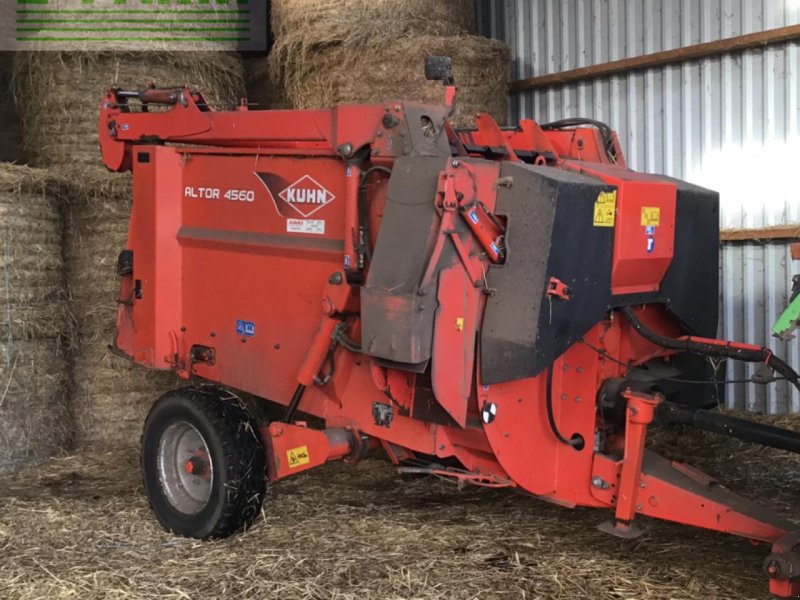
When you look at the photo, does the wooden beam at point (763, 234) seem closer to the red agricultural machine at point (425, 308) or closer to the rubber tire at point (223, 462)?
the red agricultural machine at point (425, 308)

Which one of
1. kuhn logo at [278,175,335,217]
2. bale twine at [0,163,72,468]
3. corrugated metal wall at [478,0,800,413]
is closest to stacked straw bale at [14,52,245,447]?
bale twine at [0,163,72,468]

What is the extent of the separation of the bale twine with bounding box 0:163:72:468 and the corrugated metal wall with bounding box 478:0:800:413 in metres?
3.51

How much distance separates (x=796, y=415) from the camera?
18.8 ft

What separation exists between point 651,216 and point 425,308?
105 cm

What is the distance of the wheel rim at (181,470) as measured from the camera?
4.59 metres

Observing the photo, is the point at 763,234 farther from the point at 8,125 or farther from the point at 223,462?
the point at 8,125

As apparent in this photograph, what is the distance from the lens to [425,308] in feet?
11.6

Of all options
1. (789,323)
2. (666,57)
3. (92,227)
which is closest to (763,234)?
(666,57)

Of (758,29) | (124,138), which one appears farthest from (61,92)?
(758,29)

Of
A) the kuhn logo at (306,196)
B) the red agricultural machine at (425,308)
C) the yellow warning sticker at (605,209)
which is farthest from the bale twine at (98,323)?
the yellow warning sticker at (605,209)

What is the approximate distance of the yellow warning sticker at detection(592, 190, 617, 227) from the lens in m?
3.68

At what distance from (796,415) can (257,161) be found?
3.42 metres

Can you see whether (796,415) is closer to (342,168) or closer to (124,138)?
(342,168)

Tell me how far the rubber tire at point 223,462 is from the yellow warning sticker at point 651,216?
1.87 metres
